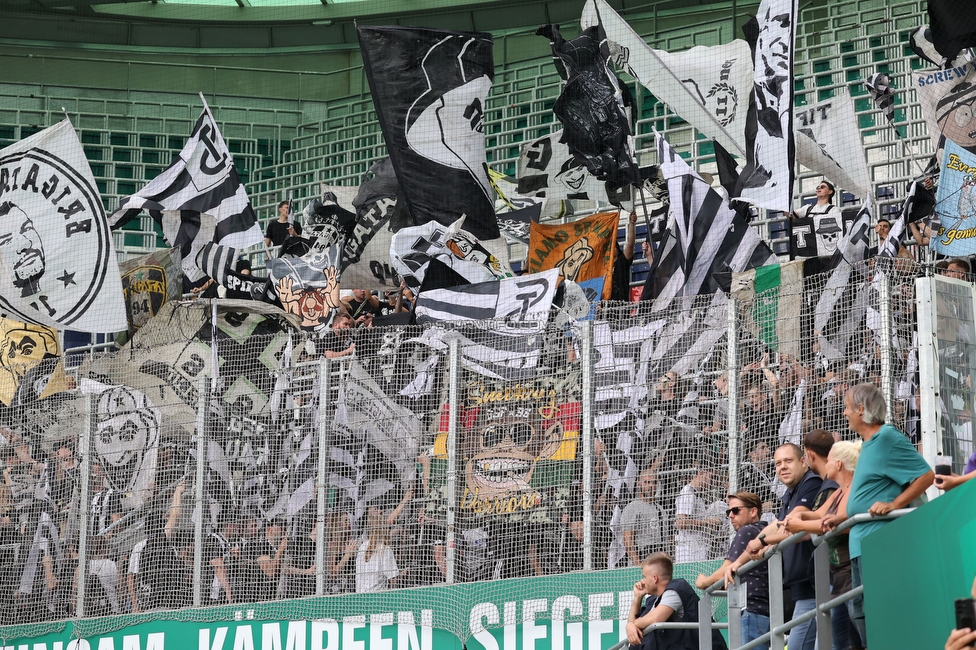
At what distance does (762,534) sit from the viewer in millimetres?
6367

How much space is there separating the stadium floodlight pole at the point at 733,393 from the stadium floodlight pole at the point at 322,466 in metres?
3.07

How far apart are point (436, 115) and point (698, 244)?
3.09 metres

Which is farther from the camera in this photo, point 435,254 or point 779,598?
point 435,254

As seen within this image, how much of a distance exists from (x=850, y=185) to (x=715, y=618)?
4.22 m

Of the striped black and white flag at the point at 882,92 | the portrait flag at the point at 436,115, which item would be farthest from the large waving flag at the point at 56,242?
the striped black and white flag at the point at 882,92

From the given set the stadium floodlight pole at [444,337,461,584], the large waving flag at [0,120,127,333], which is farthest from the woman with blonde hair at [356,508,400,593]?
the large waving flag at [0,120,127,333]

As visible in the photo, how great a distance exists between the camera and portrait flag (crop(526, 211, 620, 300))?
466 inches

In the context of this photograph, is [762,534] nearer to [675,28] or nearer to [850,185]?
[850,185]

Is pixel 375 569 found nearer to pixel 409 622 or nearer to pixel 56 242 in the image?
pixel 409 622

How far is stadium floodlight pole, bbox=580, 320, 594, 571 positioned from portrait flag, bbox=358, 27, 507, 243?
269 centimetres

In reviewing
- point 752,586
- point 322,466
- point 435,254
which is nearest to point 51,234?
point 435,254

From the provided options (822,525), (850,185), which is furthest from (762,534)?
(850,185)

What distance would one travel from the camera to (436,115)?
42.6 feet

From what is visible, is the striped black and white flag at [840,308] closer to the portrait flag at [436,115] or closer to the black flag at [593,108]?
the black flag at [593,108]
